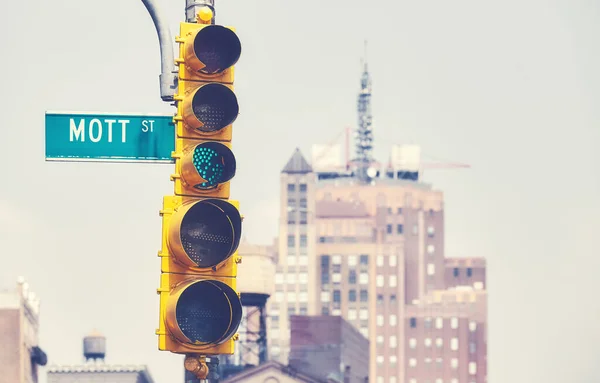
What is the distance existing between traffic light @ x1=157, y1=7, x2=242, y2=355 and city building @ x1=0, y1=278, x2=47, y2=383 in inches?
3872

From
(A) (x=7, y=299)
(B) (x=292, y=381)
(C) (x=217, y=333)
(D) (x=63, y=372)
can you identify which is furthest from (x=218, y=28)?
(B) (x=292, y=381)

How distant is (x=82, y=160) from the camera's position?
53.6ft

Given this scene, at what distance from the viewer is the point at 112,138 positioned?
647 inches

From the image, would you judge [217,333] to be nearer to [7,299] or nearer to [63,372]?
[7,299]

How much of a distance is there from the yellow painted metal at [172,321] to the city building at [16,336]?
98.4 metres

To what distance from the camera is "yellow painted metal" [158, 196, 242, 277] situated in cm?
1480

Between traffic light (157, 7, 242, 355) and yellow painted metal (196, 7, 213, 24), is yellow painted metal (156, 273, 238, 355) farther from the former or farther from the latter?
yellow painted metal (196, 7, 213, 24)

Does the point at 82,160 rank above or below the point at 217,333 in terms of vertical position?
above

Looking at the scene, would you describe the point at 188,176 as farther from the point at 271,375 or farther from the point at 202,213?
the point at 271,375

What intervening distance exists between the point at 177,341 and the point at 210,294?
44 centimetres

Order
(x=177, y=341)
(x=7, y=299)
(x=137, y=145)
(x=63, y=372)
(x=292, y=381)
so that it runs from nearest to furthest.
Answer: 1. (x=177, y=341)
2. (x=137, y=145)
3. (x=7, y=299)
4. (x=63, y=372)
5. (x=292, y=381)

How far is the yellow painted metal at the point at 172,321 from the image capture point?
1475 cm

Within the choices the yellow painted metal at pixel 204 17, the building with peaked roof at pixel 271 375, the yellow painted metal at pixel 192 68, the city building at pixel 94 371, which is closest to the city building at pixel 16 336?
the city building at pixel 94 371

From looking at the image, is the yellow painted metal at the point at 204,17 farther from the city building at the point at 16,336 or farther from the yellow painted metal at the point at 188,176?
the city building at the point at 16,336
